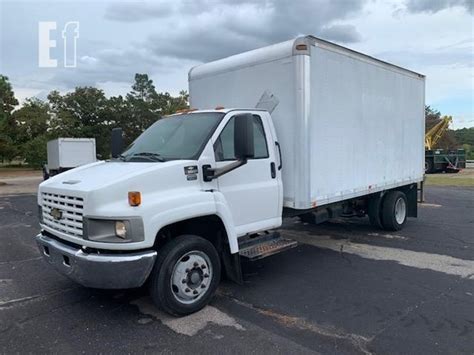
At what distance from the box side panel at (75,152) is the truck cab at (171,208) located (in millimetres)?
25048

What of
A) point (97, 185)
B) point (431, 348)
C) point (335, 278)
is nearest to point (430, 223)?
point (335, 278)

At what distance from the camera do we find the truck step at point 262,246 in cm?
525

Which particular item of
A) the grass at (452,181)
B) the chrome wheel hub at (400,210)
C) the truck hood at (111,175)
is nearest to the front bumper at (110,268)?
the truck hood at (111,175)

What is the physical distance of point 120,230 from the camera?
4000 mm

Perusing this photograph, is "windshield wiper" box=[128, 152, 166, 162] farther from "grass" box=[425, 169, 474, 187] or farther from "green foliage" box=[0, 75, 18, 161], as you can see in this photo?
"green foliage" box=[0, 75, 18, 161]

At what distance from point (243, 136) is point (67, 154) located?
1052 inches

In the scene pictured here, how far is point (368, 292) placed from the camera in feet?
17.1

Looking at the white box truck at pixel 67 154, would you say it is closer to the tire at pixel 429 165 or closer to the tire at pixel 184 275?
the tire at pixel 429 165

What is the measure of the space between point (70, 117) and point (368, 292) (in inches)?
2233

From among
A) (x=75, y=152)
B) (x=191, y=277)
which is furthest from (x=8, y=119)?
(x=191, y=277)

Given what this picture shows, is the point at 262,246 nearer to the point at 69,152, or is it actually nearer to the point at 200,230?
the point at 200,230

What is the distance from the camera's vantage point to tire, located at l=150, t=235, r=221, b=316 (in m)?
4.27

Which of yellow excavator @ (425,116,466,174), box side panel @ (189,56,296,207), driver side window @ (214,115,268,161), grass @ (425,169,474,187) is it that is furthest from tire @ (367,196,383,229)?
yellow excavator @ (425,116,466,174)

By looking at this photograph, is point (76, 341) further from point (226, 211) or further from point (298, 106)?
point (298, 106)
